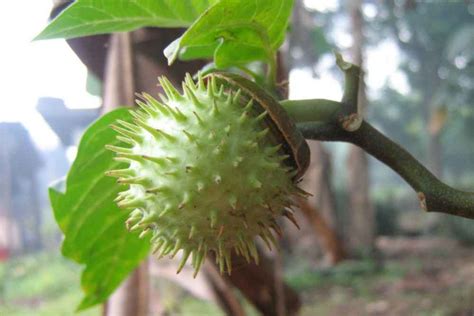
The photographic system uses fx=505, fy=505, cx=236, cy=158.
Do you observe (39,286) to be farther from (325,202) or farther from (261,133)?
(325,202)

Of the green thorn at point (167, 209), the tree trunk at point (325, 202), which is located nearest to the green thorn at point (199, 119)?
the green thorn at point (167, 209)

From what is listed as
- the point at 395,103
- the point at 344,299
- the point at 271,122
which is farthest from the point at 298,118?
the point at 395,103

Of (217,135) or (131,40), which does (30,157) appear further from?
(217,135)

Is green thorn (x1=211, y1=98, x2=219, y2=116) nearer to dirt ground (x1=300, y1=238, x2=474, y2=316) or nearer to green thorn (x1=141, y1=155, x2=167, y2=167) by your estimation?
green thorn (x1=141, y1=155, x2=167, y2=167)

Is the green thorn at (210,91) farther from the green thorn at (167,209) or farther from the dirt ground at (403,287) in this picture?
the dirt ground at (403,287)

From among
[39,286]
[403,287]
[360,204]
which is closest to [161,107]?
[39,286]

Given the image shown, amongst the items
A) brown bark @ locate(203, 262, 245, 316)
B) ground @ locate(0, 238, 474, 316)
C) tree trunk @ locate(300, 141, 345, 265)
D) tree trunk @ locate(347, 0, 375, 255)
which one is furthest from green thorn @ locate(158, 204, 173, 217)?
tree trunk @ locate(347, 0, 375, 255)
